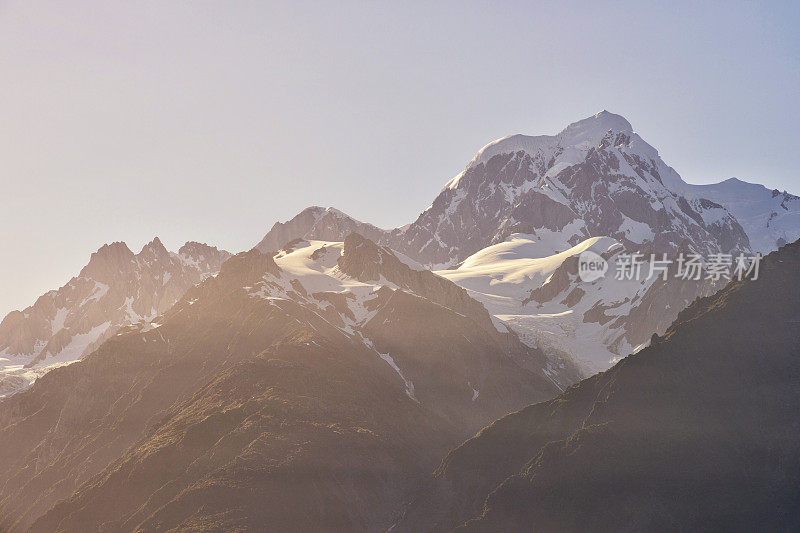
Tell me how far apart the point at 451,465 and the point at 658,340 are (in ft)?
145

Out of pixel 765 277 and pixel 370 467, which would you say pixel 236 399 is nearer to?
pixel 370 467

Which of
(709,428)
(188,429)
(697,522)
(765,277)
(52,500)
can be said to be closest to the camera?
(697,522)

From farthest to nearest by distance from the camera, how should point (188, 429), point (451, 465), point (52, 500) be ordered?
point (52, 500)
point (188, 429)
point (451, 465)

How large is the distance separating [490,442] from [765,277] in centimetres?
5658

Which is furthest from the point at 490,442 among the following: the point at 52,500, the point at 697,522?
the point at 52,500

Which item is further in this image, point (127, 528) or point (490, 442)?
point (490, 442)

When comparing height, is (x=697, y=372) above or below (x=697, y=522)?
above

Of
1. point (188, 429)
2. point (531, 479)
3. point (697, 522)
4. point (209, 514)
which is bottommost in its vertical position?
point (697, 522)

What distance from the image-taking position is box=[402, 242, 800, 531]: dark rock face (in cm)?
12562

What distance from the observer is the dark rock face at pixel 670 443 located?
126m

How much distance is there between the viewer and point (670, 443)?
13362 centimetres

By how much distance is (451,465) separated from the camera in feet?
541

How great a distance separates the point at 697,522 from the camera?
403ft

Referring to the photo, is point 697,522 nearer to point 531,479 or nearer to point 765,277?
point 531,479
